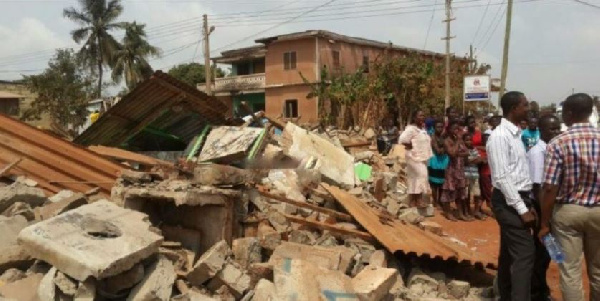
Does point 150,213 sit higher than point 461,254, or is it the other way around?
point 150,213

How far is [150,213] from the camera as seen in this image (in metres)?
4.98

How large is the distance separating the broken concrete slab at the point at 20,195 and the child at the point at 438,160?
215 inches

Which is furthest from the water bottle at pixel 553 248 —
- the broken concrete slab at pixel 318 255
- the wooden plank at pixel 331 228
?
the wooden plank at pixel 331 228

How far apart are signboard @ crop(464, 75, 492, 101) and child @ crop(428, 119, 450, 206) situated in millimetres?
10546

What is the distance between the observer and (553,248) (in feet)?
12.2

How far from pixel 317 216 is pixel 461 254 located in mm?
1595

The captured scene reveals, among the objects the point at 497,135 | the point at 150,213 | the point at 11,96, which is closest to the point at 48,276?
the point at 150,213

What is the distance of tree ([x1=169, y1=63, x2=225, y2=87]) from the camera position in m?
40.3

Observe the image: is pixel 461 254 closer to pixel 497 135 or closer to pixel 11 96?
pixel 497 135

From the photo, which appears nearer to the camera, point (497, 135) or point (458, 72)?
point (497, 135)

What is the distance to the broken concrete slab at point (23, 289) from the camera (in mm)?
3748

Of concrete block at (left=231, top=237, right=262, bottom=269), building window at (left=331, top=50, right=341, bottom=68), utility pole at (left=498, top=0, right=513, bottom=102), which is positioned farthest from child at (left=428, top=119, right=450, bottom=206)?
building window at (left=331, top=50, right=341, bottom=68)

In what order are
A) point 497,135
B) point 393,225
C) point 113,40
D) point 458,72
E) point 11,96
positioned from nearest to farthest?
point 497,135 → point 393,225 → point 458,72 → point 11,96 → point 113,40

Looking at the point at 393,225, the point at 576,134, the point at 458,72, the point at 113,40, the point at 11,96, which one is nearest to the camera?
the point at 576,134
